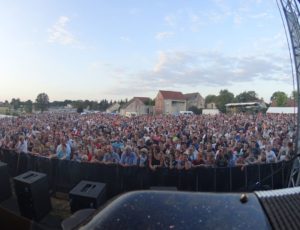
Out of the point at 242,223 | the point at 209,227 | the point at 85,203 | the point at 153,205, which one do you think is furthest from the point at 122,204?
the point at 85,203

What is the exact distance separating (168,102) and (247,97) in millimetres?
43392

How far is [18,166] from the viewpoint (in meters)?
11.6

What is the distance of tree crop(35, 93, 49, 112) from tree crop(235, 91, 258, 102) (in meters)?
75.6

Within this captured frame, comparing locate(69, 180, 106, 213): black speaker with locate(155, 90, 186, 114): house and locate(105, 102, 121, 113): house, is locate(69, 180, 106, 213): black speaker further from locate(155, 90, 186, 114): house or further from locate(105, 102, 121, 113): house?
locate(105, 102, 121, 113): house

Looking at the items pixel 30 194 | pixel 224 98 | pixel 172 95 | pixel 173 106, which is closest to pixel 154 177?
pixel 30 194

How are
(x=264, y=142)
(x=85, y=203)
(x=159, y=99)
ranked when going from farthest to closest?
(x=159, y=99) → (x=264, y=142) → (x=85, y=203)

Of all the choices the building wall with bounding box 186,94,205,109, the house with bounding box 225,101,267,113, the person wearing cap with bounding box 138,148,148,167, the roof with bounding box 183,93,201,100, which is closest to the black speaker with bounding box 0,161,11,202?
the person wearing cap with bounding box 138,148,148,167

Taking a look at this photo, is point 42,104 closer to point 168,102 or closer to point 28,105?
point 28,105

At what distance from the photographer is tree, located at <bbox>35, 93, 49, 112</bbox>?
123438 millimetres

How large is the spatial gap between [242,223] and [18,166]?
11.2m

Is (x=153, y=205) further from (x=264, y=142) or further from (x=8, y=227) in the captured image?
(x=264, y=142)

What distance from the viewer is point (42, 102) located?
12812cm

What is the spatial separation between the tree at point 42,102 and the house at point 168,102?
1925 inches

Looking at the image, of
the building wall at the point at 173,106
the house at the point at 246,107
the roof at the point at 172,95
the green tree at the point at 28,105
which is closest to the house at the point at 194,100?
the roof at the point at 172,95
